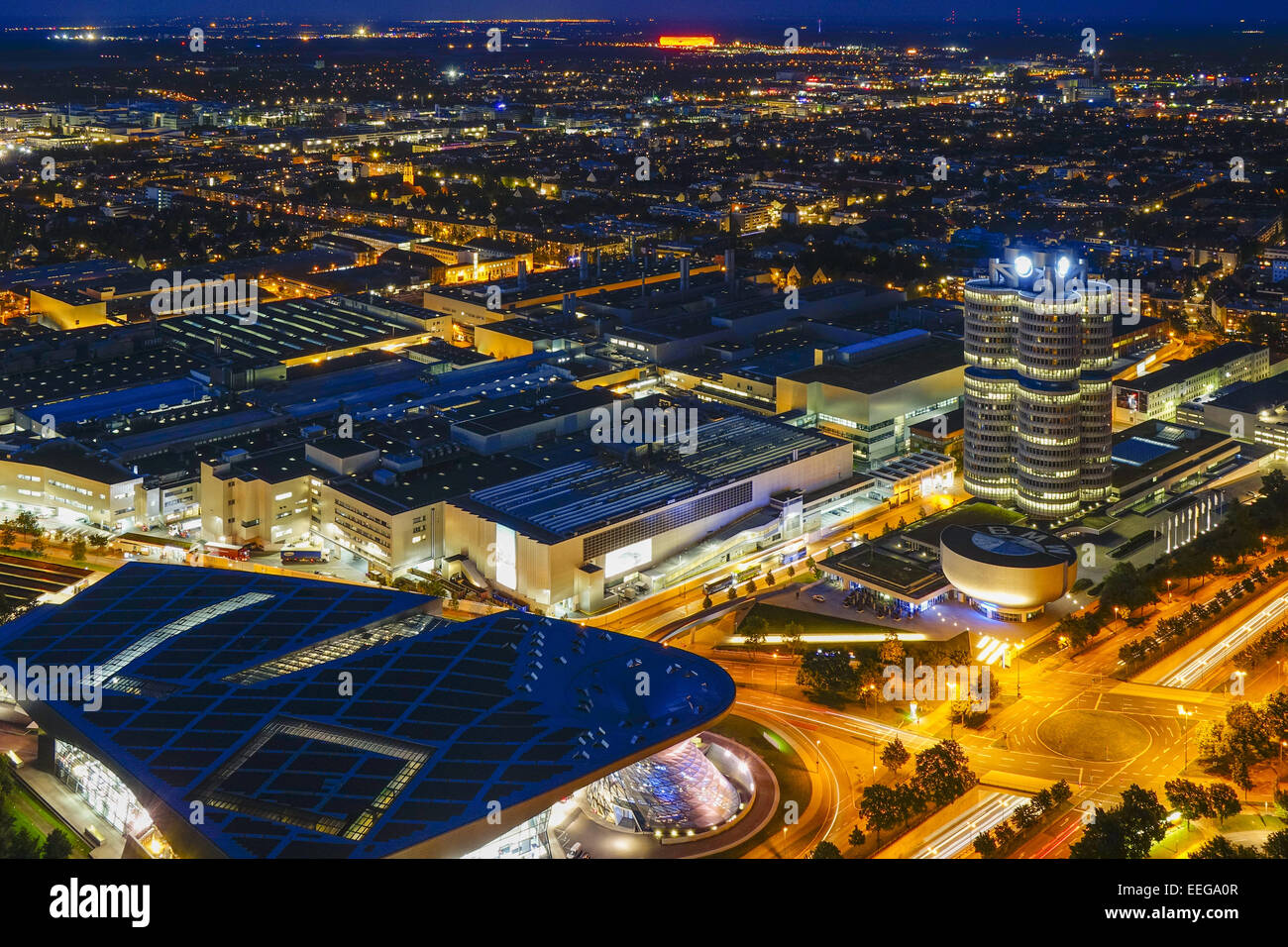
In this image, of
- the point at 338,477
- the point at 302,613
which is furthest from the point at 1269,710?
the point at 338,477

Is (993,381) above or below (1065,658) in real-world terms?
above

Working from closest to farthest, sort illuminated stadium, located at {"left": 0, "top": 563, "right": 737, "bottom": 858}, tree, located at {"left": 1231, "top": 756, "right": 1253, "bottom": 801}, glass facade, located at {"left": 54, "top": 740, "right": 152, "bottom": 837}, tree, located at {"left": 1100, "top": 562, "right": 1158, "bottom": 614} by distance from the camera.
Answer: illuminated stadium, located at {"left": 0, "top": 563, "right": 737, "bottom": 858}
glass facade, located at {"left": 54, "top": 740, "right": 152, "bottom": 837}
tree, located at {"left": 1231, "top": 756, "right": 1253, "bottom": 801}
tree, located at {"left": 1100, "top": 562, "right": 1158, "bottom": 614}

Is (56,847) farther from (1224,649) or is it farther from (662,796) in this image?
(1224,649)

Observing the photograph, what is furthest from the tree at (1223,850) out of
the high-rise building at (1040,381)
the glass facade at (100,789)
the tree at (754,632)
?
the glass facade at (100,789)

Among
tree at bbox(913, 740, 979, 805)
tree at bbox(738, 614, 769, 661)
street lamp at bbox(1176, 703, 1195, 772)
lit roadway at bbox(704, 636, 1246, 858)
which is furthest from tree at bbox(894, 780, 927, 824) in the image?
tree at bbox(738, 614, 769, 661)

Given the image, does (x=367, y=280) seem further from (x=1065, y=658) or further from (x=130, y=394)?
(x=1065, y=658)

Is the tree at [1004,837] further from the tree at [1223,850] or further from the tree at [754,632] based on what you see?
the tree at [754,632]

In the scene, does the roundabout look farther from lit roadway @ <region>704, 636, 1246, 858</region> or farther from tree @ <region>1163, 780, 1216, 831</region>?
tree @ <region>1163, 780, 1216, 831</region>
